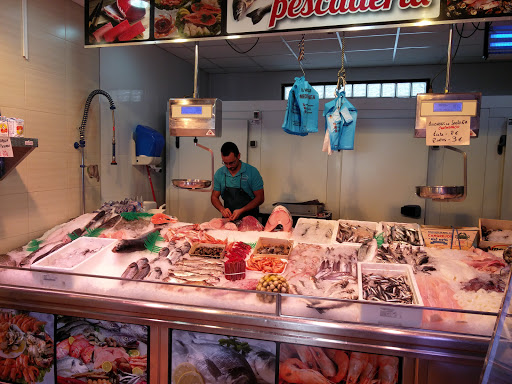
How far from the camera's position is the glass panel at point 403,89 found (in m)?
7.65

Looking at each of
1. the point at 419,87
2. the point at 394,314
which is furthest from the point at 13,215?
the point at 419,87

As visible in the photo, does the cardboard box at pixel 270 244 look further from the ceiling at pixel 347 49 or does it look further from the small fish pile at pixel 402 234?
the ceiling at pixel 347 49

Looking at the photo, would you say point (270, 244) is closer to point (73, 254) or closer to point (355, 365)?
point (355, 365)

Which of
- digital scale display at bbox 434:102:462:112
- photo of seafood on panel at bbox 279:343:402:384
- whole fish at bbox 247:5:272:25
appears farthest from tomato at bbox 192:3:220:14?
photo of seafood on panel at bbox 279:343:402:384

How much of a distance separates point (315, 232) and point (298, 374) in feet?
5.03

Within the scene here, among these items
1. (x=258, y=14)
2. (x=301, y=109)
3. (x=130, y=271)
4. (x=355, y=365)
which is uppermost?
(x=258, y=14)

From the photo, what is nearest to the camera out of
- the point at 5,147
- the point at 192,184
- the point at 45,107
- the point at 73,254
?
the point at 5,147

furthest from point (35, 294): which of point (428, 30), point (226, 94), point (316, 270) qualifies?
point (226, 94)

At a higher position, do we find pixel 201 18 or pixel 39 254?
pixel 201 18

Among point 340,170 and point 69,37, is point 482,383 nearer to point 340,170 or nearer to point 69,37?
point 69,37

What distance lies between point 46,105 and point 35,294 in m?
1.90

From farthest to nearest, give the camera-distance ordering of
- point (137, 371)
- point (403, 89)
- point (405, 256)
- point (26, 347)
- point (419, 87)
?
point (403, 89)
point (419, 87)
point (405, 256)
point (26, 347)
point (137, 371)

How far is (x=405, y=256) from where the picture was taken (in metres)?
2.89

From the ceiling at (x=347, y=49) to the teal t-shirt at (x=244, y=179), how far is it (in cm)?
176
